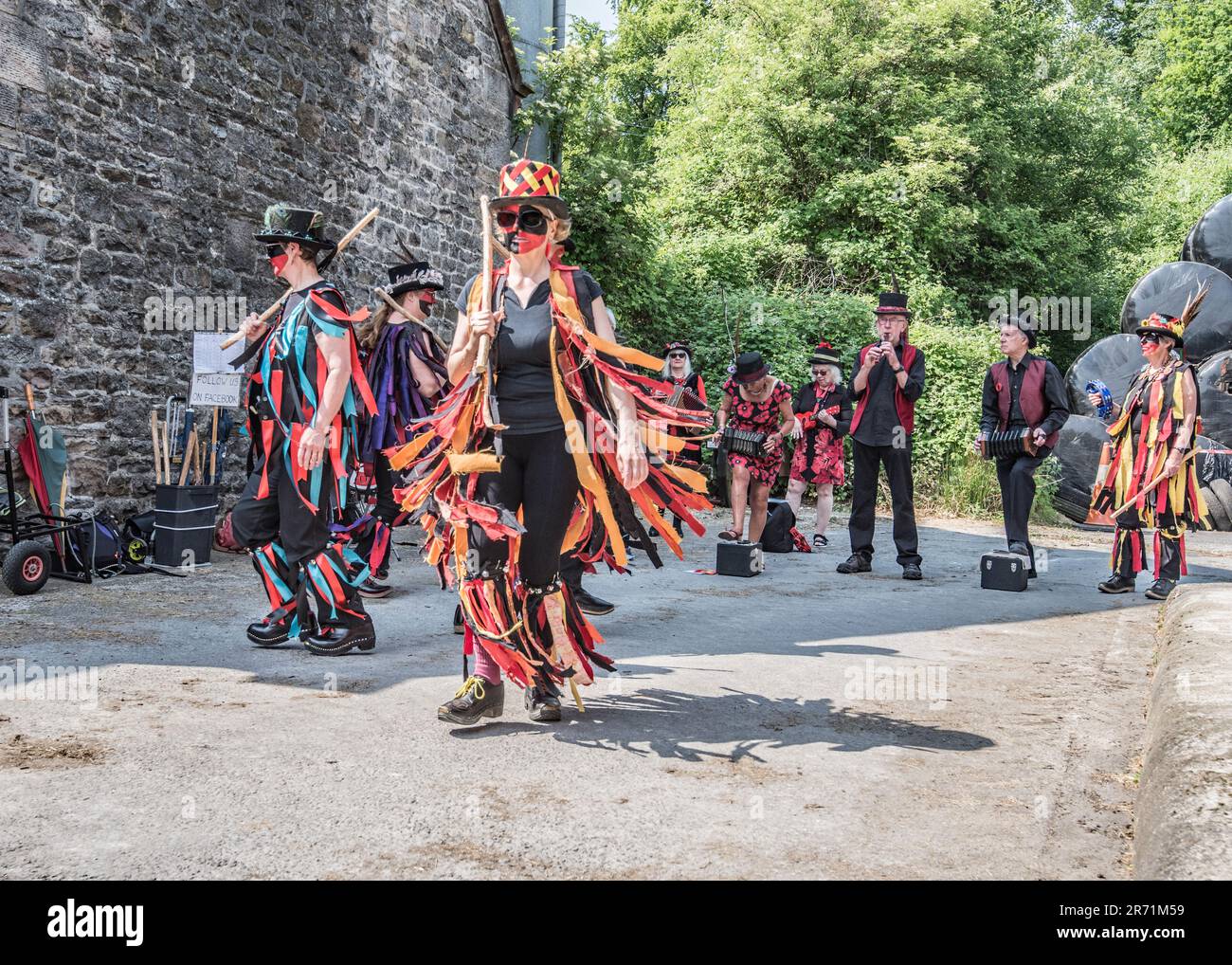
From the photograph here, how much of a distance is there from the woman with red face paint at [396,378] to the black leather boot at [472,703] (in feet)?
11.0

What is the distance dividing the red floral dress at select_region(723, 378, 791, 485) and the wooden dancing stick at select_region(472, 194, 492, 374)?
599 centimetres

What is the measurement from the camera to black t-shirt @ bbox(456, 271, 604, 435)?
4566mm

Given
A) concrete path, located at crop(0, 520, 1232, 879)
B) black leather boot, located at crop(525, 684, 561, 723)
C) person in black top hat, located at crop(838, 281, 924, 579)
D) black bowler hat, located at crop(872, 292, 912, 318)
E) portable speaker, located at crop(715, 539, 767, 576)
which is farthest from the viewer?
black bowler hat, located at crop(872, 292, 912, 318)

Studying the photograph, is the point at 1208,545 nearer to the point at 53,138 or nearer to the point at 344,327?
the point at 344,327

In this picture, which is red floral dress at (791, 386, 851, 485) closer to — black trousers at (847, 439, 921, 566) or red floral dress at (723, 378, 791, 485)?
red floral dress at (723, 378, 791, 485)

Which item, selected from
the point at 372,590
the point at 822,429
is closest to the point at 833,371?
the point at 822,429

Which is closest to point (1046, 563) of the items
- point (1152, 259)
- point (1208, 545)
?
point (1208, 545)

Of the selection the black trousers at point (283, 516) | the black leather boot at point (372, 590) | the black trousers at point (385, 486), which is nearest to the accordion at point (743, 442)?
the black trousers at point (385, 486)

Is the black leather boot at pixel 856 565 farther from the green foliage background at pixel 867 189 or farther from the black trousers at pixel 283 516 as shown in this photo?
the green foliage background at pixel 867 189

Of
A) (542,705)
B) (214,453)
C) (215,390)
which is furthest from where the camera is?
(215,390)

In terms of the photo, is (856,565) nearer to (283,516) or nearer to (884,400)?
(884,400)

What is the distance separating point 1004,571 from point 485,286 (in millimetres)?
5743

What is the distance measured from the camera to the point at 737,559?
9445 mm

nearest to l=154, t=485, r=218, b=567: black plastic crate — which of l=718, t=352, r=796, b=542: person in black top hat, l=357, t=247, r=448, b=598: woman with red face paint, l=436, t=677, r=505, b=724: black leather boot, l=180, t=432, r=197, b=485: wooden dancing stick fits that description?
l=180, t=432, r=197, b=485: wooden dancing stick
